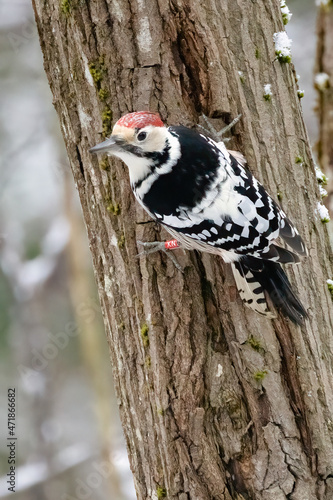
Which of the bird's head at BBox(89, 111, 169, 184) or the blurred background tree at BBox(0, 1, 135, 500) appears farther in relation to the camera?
the blurred background tree at BBox(0, 1, 135, 500)

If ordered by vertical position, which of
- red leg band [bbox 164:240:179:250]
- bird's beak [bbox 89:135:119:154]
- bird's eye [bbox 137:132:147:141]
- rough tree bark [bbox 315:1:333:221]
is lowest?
red leg band [bbox 164:240:179:250]

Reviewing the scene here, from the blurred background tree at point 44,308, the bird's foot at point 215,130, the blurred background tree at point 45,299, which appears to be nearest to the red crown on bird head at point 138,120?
the bird's foot at point 215,130

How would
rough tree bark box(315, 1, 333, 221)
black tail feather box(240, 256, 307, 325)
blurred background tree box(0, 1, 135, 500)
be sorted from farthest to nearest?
blurred background tree box(0, 1, 135, 500) → rough tree bark box(315, 1, 333, 221) → black tail feather box(240, 256, 307, 325)

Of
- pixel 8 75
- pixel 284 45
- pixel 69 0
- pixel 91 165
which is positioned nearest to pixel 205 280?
pixel 91 165

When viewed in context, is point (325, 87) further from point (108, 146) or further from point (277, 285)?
point (108, 146)

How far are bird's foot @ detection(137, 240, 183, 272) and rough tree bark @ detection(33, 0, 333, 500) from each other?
0.03 meters

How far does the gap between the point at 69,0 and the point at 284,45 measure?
99cm

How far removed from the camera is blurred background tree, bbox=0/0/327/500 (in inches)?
228

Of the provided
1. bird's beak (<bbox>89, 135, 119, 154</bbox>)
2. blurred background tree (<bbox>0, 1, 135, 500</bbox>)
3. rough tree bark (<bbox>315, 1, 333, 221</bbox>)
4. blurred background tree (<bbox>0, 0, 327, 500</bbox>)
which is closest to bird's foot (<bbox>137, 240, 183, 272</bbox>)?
bird's beak (<bbox>89, 135, 119, 154</bbox>)

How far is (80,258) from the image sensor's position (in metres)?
6.30

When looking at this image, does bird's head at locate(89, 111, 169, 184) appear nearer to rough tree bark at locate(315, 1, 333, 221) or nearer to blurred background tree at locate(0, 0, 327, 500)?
rough tree bark at locate(315, 1, 333, 221)

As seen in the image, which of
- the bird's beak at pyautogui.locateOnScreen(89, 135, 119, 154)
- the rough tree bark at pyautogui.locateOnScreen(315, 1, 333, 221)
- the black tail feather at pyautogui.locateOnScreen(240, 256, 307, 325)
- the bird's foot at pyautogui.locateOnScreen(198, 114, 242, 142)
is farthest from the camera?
the rough tree bark at pyautogui.locateOnScreen(315, 1, 333, 221)

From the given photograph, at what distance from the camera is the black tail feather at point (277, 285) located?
228 centimetres

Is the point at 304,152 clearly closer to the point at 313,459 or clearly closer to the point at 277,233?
the point at 277,233
